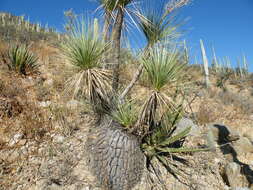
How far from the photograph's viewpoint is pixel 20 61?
14.6ft

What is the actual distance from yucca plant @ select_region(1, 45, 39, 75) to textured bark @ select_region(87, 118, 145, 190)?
11.1ft

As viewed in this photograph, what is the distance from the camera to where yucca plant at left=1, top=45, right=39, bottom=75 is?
443cm

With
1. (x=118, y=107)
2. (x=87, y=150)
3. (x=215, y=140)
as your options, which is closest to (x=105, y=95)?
(x=118, y=107)

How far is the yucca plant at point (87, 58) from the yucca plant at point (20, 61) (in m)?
2.85

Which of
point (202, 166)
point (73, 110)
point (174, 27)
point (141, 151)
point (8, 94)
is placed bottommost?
point (202, 166)

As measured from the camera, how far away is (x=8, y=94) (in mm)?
3410

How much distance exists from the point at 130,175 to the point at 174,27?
211 centimetres

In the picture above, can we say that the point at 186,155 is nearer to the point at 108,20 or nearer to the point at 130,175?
the point at 130,175

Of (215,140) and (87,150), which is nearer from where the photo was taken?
(87,150)

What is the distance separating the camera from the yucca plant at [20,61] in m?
4.43

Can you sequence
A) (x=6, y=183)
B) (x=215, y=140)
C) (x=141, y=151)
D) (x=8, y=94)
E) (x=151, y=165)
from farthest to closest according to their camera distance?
(x=215, y=140)
(x=8, y=94)
(x=151, y=165)
(x=141, y=151)
(x=6, y=183)

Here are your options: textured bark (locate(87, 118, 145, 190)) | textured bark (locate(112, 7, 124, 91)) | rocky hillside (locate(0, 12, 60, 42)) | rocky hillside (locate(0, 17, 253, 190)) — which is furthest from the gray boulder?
rocky hillside (locate(0, 12, 60, 42))

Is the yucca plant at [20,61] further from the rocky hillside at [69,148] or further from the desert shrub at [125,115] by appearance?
the desert shrub at [125,115]

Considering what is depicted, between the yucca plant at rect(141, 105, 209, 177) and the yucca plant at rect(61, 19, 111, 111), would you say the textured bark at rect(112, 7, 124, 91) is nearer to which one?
the yucca plant at rect(61, 19, 111, 111)
